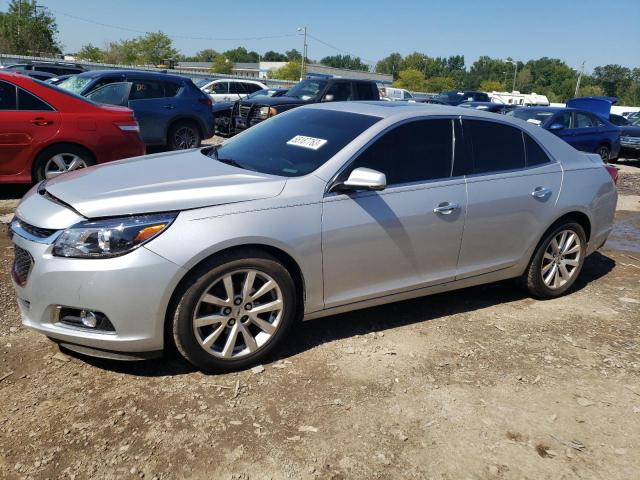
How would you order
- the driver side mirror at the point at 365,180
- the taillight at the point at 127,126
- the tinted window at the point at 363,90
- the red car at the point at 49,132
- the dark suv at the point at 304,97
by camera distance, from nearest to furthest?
1. the driver side mirror at the point at 365,180
2. the red car at the point at 49,132
3. the taillight at the point at 127,126
4. the dark suv at the point at 304,97
5. the tinted window at the point at 363,90

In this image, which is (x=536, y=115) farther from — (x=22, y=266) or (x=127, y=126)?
(x=22, y=266)

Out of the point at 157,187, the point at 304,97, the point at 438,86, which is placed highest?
the point at 438,86

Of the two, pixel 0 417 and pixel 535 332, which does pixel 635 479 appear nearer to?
pixel 535 332

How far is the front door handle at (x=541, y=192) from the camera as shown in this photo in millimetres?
4441

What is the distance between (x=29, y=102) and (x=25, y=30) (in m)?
46.5

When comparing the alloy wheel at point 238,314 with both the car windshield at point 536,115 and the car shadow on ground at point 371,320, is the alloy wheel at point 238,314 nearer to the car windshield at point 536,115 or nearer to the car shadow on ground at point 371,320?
the car shadow on ground at point 371,320

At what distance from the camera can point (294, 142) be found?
4008mm

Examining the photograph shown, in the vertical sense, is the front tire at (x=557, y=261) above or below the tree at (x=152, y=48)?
below

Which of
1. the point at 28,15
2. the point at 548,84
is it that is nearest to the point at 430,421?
the point at 28,15

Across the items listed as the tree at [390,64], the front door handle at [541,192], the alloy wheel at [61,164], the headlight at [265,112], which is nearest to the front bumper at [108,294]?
the front door handle at [541,192]

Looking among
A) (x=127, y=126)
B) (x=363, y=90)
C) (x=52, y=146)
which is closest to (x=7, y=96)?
(x=52, y=146)

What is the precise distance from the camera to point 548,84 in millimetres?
125750

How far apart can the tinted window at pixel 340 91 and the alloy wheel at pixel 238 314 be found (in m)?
10.7

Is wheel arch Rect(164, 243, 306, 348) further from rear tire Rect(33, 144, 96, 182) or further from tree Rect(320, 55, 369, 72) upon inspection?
tree Rect(320, 55, 369, 72)
